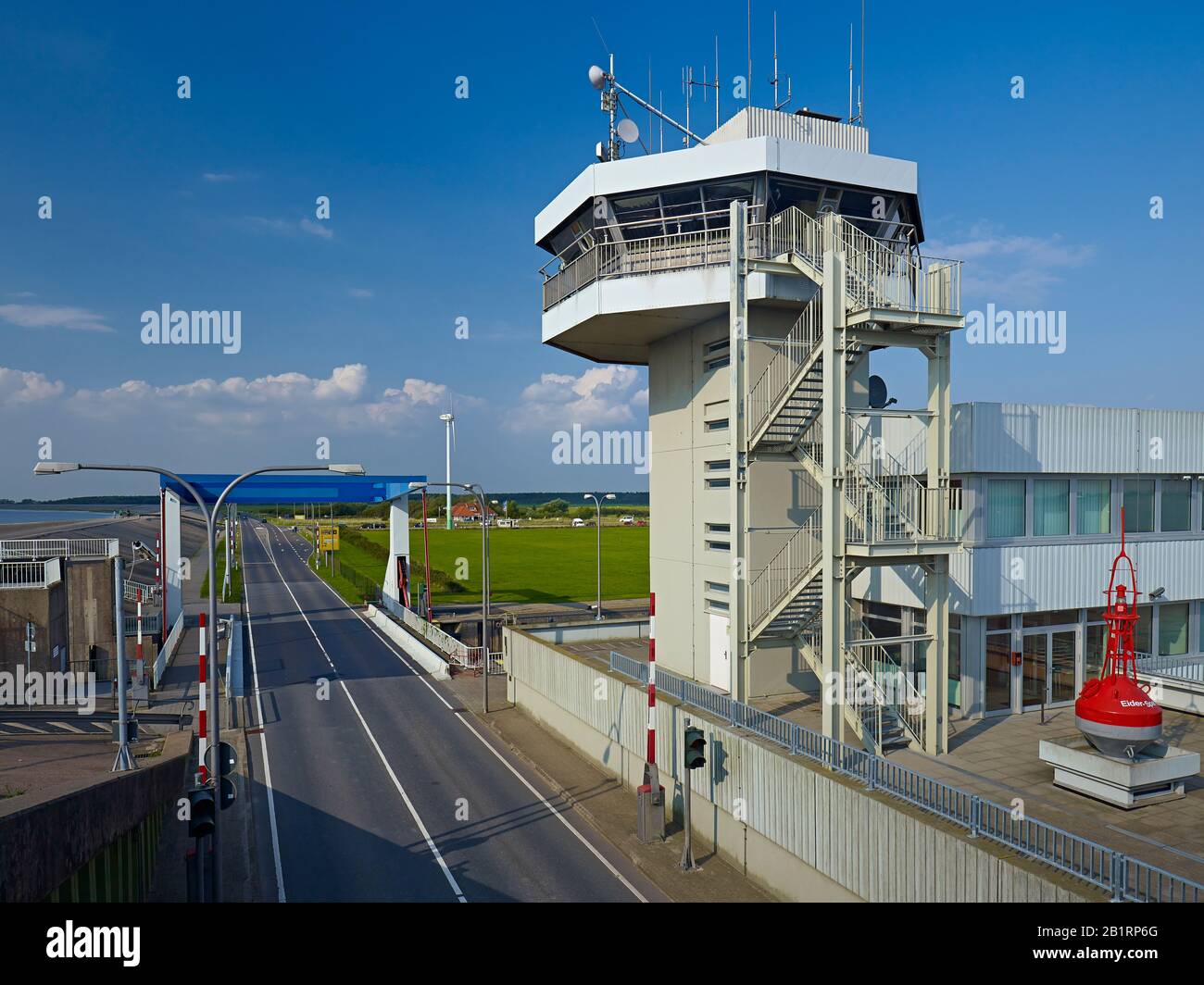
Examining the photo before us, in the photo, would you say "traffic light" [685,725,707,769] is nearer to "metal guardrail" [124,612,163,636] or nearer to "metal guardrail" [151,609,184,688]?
"metal guardrail" [151,609,184,688]

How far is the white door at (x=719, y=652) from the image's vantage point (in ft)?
77.8

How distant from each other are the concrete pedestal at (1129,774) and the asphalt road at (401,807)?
8127 mm

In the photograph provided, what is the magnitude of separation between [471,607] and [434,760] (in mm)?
34704

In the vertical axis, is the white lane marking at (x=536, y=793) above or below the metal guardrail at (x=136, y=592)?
below

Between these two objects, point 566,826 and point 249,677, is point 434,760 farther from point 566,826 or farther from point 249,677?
point 249,677

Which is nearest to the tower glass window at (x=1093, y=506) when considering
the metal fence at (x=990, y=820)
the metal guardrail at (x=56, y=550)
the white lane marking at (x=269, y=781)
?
the metal fence at (x=990, y=820)

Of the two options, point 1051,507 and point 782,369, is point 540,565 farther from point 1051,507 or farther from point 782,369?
point 782,369

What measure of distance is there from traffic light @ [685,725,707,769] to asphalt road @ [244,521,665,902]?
8.23 ft

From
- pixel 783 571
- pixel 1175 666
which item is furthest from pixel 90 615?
pixel 1175 666

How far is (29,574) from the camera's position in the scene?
106 feet

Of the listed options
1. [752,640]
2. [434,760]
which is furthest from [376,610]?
[752,640]

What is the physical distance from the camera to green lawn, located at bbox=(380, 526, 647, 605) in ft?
215

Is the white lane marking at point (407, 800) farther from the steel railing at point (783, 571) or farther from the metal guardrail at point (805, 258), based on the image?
the metal guardrail at point (805, 258)
